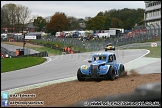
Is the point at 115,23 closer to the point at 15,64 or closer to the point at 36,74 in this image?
the point at 15,64

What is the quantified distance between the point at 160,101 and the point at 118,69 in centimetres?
1103

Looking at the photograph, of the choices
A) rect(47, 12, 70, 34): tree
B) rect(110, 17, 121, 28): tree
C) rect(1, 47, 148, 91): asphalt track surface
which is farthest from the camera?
rect(110, 17, 121, 28): tree

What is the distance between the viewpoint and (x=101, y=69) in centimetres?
1377

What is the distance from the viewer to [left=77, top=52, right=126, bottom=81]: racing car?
44.9 ft

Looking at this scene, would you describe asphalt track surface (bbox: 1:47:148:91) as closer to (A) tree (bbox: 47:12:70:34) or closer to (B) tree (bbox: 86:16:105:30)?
(B) tree (bbox: 86:16:105:30)

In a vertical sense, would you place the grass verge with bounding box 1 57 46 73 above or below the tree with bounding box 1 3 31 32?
below

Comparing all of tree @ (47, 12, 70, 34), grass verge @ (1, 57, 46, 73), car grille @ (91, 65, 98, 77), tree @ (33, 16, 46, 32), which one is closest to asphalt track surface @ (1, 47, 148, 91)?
grass verge @ (1, 57, 46, 73)

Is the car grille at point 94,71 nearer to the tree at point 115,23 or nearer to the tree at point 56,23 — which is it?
the tree at point 56,23

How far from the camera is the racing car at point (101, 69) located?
13672mm

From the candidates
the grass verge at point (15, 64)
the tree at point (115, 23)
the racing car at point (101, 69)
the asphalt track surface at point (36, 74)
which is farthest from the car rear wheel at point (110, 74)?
the tree at point (115, 23)

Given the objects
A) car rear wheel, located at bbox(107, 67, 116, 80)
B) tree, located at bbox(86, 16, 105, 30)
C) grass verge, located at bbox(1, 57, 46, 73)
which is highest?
tree, located at bbox(86, 16, 105, 30)

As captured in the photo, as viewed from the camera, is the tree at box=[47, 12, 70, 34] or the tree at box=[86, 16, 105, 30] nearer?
the tree at box=[86, 16, 105, 30]

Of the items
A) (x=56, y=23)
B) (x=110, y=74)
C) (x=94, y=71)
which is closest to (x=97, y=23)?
(x=56, y=23)

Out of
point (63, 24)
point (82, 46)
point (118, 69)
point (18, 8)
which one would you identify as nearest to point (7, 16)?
point (18, 8)
